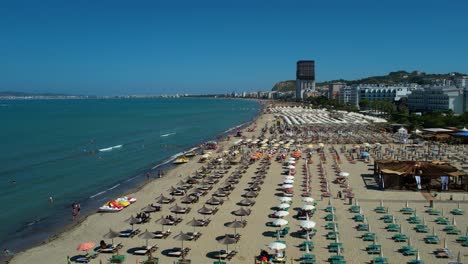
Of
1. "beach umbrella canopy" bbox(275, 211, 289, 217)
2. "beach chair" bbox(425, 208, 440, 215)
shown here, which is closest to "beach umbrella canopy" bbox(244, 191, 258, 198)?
"beach umbrella canopy" bbox(275, 211, 289, 217)

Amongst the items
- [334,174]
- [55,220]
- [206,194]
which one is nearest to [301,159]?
[334,174]

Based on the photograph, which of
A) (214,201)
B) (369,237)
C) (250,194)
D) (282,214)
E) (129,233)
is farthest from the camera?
(250,194)

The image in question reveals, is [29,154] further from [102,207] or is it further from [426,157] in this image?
[426,157]

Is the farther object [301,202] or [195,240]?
[301,202]

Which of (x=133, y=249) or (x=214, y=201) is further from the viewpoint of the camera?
(x=214, y=201)

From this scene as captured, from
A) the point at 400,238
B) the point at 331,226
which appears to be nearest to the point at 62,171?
the point at 331,226

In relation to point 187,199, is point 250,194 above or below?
above

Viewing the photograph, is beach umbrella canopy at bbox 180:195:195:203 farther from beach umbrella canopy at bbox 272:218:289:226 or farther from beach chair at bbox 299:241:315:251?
beach chair at bbox 299:241:315:251

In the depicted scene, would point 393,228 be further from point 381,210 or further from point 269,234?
point 269,234

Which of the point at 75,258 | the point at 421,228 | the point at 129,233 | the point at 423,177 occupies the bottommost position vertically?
the point at 75,258
